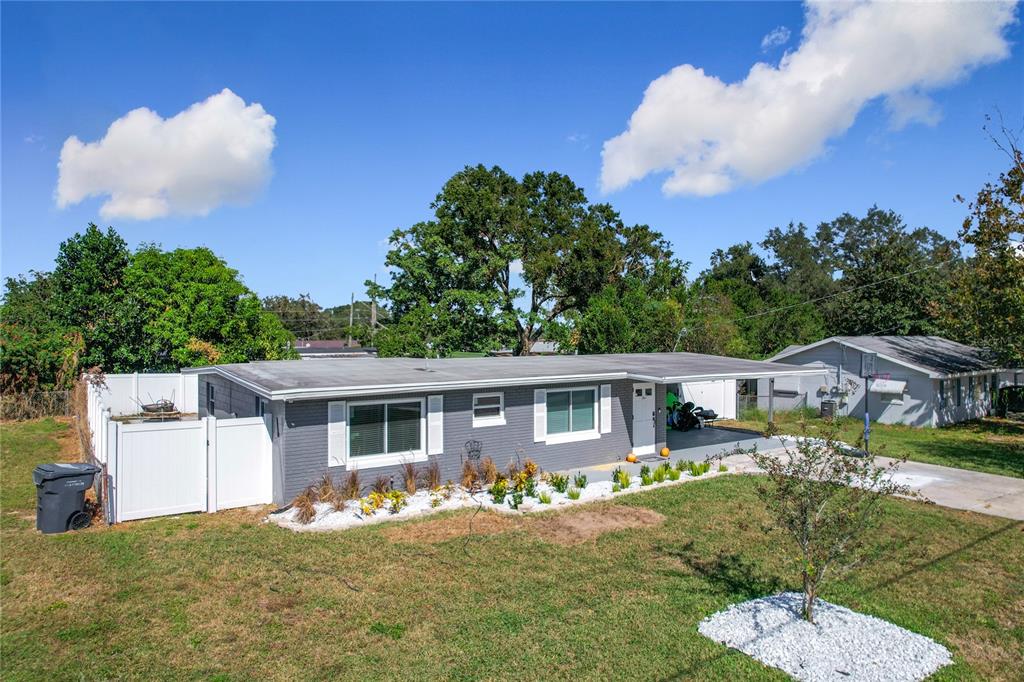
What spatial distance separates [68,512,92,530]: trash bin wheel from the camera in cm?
962

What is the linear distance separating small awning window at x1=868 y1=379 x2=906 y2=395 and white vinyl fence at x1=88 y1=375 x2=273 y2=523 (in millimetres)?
22764

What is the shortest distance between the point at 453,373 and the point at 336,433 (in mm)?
3169

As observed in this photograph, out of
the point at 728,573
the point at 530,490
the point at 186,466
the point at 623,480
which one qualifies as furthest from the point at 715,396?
the point at 186,466

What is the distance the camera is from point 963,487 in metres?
13.5

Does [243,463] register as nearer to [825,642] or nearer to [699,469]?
[825,642]

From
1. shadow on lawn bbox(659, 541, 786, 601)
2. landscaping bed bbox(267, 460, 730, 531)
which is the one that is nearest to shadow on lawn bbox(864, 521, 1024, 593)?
shadow on lawn bbox(659, 541, 786, 601)

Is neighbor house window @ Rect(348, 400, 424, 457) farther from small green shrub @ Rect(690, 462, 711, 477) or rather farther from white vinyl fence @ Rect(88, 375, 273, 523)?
small green shrub @ Rect(690, 462, 711, 477)

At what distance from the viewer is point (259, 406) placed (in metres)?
12.9

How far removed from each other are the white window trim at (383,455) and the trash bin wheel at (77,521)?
4.15 metres

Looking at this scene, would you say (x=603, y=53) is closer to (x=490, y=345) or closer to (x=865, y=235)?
(x=490, y=345)

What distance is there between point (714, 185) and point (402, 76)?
57.9 ft

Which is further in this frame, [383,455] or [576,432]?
[576,432]

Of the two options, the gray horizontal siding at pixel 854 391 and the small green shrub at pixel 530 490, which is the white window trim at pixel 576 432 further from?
the gray horizontal siding at pixel 854 391

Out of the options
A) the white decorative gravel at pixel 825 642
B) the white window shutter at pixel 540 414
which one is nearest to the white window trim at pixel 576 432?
the white window shutter at pixel 540 414
